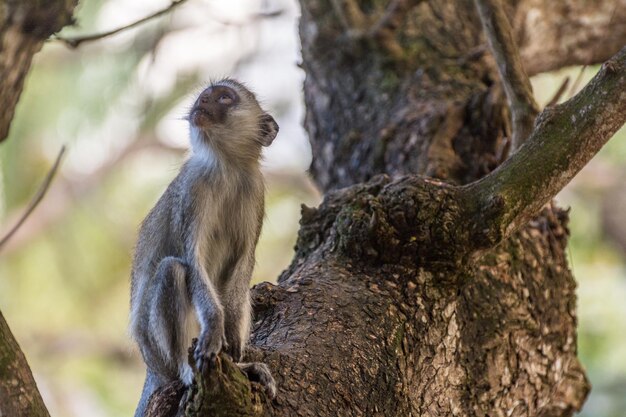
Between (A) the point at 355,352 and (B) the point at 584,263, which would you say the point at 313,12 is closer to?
(A) the point at 355,352

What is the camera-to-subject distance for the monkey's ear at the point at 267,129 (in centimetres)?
579

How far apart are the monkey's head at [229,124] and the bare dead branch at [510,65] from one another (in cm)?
151

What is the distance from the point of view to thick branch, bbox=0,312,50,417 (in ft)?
9.93

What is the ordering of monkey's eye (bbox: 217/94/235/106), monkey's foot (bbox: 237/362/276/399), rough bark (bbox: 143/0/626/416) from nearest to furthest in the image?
monkey's foot (bbox: 237/362/276/399) → rough bark (bbox: 143/0/626/416) → monkey's eye (bbox: 217/94/235/106)

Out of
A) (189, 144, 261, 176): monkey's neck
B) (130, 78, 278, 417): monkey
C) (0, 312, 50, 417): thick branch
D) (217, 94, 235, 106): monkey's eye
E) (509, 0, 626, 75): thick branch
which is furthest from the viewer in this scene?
(509, 0, 626, 75): thick branch

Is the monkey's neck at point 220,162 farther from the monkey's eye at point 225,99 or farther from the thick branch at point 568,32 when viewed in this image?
the thick branch at point 568,32

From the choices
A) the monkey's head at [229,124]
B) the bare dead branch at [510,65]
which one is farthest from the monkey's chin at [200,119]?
the bare dead branch at [510,65]

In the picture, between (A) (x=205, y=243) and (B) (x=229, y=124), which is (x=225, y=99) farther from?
(A) (x=205, y=243)

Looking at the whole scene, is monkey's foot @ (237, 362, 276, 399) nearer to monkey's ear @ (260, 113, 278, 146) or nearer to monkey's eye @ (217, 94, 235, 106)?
monkey's ear @ (260, 113, 278, 146)

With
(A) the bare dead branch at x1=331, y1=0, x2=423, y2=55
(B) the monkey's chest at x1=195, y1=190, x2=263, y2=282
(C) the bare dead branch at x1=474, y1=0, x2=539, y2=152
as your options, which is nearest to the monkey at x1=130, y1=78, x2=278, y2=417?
(B) the monkey's chest at x1=195, y1=190, x2=263, y2=282

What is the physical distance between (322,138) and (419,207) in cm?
235

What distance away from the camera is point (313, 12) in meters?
7.19

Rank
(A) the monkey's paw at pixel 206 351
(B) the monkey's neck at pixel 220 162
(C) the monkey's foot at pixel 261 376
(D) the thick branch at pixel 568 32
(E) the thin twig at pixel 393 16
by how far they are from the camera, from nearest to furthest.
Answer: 1. (A) the monkey's paw at pixel 206 351
2. (C) the monkey's foot at pixel 261 376
3. (B) the monkey's neck at pixel 220 162
4. (E) the thin twig at pixel 393 16
5. (D) the thick branch at pixel 568 32

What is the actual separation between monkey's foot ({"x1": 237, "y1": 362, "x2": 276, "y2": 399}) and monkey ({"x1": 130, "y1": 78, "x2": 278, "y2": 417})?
0.26m
